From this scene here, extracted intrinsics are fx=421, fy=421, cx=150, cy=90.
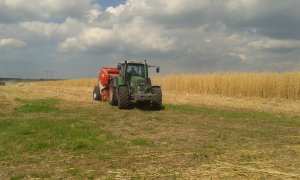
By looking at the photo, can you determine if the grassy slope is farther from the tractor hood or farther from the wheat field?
the wheat field

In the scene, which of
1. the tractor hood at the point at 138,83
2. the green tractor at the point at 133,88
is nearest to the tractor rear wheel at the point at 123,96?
the green tractor at the point at 133,88

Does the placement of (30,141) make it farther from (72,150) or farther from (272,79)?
(272,79)

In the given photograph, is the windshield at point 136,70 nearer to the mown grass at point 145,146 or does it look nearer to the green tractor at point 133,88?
the green tractor at point 133,88

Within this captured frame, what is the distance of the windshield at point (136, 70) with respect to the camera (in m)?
17.0

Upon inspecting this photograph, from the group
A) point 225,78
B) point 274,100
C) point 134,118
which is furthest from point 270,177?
point 225,78

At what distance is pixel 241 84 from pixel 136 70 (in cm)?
1008

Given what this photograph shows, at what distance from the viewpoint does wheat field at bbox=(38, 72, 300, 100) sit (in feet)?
74.7

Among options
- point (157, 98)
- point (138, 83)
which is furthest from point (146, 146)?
point (138, 83)

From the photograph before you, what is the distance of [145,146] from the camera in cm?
877

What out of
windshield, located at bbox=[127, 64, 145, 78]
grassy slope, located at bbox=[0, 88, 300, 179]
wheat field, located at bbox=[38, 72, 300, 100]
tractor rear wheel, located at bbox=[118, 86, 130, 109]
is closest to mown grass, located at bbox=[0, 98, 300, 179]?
grassy slope, located at bbox=[0, 88, 300, 179]

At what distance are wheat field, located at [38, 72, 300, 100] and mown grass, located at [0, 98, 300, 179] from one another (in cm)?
926

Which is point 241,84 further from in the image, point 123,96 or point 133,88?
point 123,96

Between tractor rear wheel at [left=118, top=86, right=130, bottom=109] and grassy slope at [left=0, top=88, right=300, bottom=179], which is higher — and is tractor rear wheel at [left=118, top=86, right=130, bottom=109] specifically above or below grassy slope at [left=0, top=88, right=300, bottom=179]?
above

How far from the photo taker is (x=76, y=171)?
6660 mm
